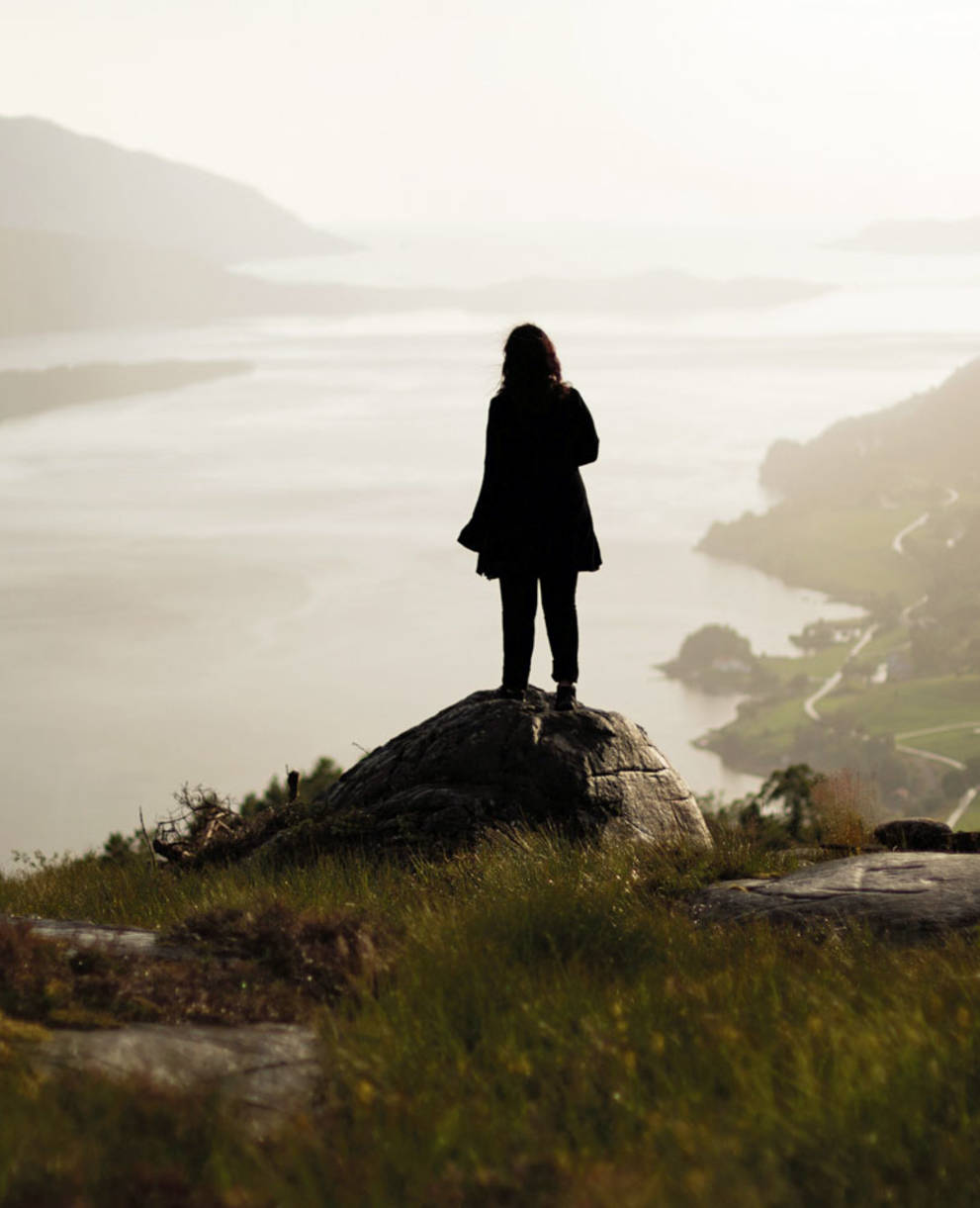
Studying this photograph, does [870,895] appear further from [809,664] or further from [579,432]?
[809,664]

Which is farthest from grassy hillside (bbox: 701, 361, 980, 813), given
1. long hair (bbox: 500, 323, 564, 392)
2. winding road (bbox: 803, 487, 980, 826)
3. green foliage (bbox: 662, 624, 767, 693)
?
long hair (bbox: 500, 323, 564, 392)

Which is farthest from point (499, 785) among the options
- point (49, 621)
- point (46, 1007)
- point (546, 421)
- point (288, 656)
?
point (49, 621)

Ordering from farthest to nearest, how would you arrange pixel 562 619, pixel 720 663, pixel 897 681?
1. pixel 720 663
2. pixel 897 681
3. pixel 562 619

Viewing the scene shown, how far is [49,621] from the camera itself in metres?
199

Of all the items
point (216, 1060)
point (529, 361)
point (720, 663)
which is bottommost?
point (720, 663)

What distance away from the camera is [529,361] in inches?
331

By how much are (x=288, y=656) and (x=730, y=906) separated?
175030mm

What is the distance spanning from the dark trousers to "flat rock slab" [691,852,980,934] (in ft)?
8.57

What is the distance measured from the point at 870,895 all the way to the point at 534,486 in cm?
382

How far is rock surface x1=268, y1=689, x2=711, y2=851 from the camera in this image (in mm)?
8547

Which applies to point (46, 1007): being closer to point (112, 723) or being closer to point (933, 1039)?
point (933, 1039)

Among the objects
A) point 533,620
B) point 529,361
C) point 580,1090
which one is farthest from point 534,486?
point 580,1090

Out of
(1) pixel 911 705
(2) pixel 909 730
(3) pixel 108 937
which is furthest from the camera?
(1) pixel 911 705

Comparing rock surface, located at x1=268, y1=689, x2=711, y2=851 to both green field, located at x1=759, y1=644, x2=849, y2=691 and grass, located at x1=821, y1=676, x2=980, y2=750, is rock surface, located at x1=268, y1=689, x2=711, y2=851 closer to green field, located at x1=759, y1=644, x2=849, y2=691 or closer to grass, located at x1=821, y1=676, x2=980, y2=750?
grass, located at x1=821, y1=676, x2=980, y2=750
